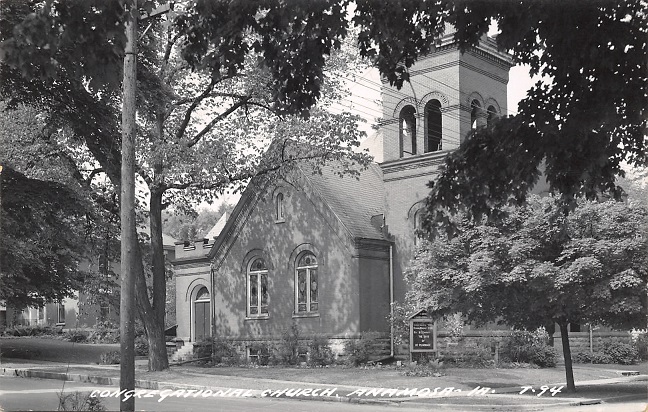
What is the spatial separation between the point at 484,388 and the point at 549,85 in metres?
11.8

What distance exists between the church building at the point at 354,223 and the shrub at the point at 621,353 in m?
9.09

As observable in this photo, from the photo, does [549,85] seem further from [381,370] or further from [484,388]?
[381,370]

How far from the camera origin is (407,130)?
33.8 metres

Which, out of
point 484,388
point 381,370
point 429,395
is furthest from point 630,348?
point 429,395

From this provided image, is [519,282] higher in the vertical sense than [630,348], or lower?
higher

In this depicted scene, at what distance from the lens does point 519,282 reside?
64.0 ft

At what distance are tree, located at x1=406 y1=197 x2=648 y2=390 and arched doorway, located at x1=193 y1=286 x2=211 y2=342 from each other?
20.5 meters

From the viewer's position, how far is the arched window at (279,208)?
34.9 m

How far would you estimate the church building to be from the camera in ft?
105

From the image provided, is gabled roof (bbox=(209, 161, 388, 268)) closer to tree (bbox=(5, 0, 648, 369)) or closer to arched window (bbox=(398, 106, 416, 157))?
arched window (bbox=(398, 106, 416, 157))

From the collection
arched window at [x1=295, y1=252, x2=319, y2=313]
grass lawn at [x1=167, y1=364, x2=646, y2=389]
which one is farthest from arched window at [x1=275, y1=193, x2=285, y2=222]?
grass lawn at [x1=167, y1=364, x2=646, y2=389]

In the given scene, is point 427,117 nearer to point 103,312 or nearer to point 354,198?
point 354,198

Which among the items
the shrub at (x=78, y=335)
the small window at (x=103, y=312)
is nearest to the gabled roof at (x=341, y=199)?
the small window at (x=103, y=312)

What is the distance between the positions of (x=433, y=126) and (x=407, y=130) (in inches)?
44.6
